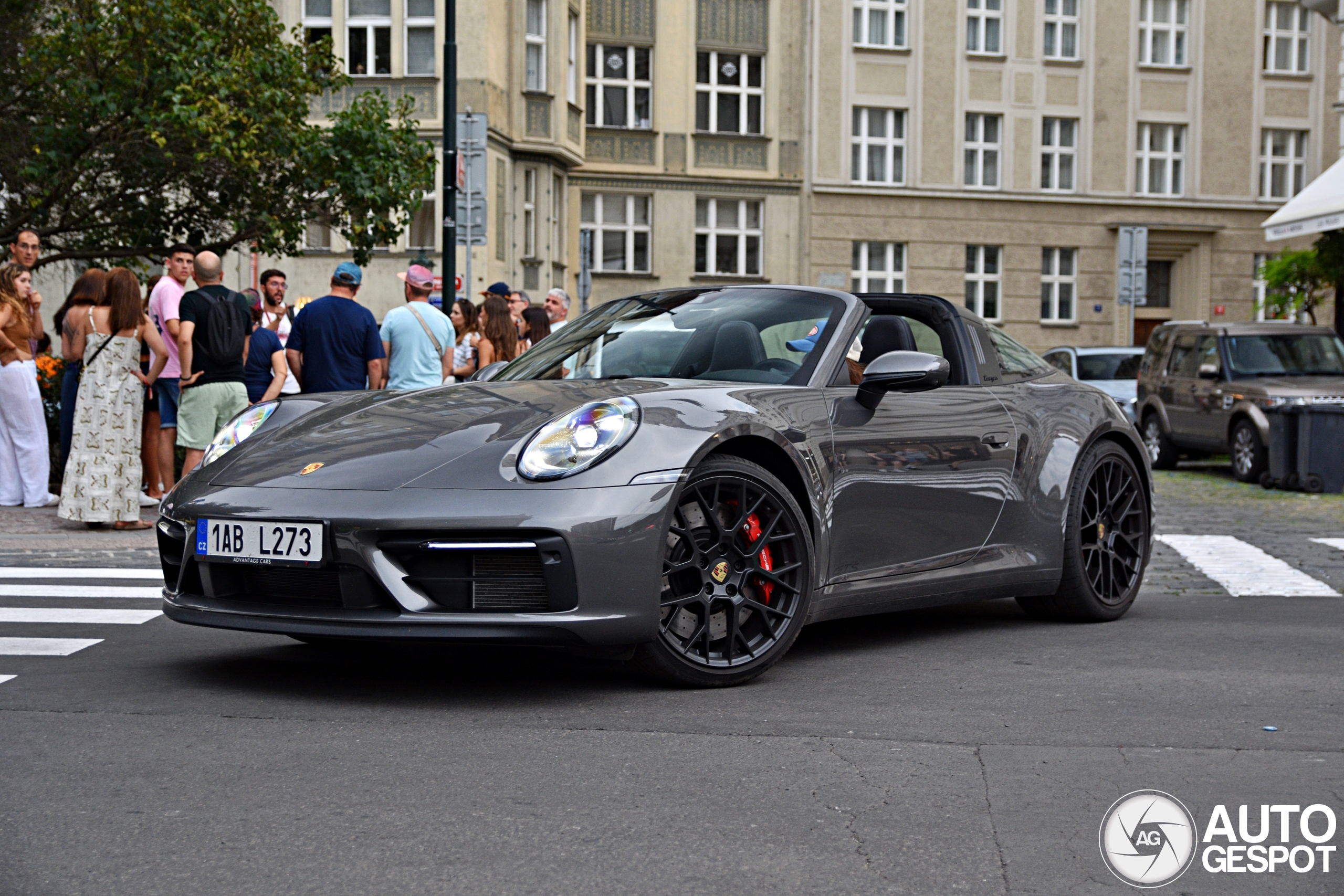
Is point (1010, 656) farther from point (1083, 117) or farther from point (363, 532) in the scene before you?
point (1083, 117)

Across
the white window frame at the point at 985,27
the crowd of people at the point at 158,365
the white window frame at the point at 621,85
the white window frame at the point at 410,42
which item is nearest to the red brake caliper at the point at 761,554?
the crowd of people at the point at 158,365

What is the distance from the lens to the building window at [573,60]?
37.8 m

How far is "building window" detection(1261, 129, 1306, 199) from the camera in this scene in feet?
144

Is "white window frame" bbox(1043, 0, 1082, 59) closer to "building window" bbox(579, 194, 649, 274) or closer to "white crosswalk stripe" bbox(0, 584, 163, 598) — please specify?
"building window" bbox(579, 194, 649, 274)

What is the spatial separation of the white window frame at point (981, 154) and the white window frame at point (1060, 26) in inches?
93.7

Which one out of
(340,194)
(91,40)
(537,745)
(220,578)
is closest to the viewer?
(537,745)

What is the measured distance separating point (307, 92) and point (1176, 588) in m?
12.4

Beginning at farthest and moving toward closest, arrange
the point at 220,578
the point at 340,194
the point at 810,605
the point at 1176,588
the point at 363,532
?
the point at 340,194 < the point at 1176,588 < the point at 810,605 < the point at 220,578 < the point at 363,532

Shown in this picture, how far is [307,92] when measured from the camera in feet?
59.3

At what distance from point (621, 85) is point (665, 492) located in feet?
119

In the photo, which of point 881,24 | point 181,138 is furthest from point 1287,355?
point 881,24

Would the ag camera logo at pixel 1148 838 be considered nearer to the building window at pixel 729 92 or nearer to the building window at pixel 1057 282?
the building window at pixel 729 92

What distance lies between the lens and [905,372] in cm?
566

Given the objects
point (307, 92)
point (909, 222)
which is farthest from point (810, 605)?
point (909, 222)
